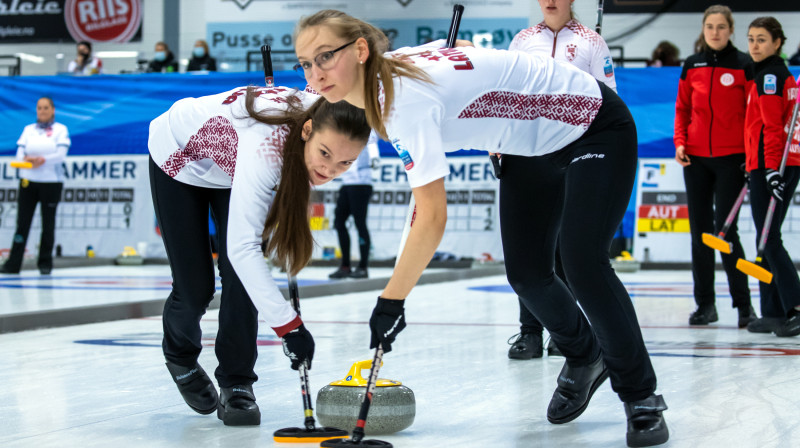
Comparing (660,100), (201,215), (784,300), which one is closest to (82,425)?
(201,215)

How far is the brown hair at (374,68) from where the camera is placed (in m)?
2.11

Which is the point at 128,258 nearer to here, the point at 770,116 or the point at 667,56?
the point at 667,56

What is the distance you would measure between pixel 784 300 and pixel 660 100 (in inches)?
236

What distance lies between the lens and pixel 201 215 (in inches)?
112

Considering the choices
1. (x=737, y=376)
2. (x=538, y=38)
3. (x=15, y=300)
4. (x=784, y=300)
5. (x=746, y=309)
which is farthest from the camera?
(x=15, y=300)

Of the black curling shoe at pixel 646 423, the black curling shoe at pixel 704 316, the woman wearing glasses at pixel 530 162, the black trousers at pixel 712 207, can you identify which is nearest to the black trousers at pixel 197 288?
the woman wearing glasses at pixel 530 162

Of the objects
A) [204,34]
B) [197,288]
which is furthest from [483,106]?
[204,34]

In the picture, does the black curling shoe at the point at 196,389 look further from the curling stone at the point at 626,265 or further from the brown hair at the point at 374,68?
the curling stone at the point at 626,265

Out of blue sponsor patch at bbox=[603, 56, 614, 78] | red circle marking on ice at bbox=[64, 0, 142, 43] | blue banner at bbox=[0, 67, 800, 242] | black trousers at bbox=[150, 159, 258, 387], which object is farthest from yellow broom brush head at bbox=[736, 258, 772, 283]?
red circle marking on ice at bbox=[64, 0, 142, 43]

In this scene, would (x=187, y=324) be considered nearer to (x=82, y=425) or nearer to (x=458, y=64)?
(x=82, y=425)

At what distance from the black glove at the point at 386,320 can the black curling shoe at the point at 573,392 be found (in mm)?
678

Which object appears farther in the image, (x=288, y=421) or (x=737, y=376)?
(x=737, y=376)

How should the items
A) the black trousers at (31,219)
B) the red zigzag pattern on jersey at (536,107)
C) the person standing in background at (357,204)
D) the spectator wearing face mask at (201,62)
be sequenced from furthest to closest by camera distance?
the spectator wearing face mask at (201,62) < the black trousers at (31,219) < the person standing in background at (357,204) < the red zigzag pattern on jersey at (536,107)

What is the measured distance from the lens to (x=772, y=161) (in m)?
4.75
